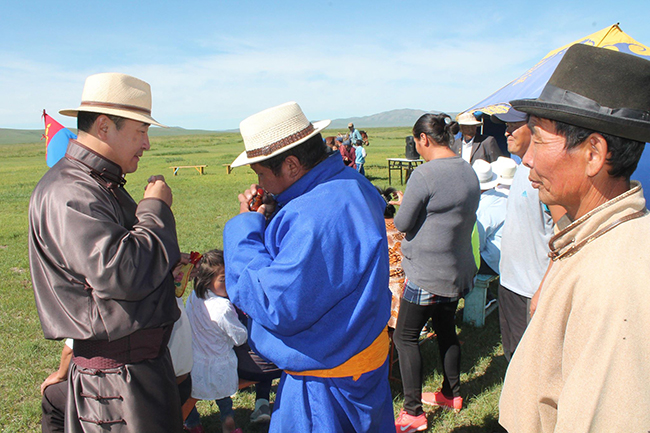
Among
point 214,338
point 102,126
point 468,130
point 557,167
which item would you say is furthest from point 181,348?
point 468,130

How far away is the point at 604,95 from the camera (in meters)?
1.18

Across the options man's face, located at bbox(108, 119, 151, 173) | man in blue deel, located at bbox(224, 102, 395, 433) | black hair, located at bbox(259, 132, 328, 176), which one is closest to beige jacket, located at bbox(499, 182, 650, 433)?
man in blue deel, located at bbox(224, 102, 395, 433)

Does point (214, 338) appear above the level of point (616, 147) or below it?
below

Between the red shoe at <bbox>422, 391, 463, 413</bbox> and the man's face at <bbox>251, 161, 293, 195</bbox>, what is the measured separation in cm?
265

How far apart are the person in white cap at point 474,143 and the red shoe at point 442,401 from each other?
5.34 meters

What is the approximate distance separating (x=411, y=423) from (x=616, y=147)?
2796 mm

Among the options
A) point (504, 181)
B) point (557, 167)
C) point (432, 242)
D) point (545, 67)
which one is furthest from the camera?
point (545, 67)

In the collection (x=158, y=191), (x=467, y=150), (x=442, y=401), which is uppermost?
(x=158, y=191)

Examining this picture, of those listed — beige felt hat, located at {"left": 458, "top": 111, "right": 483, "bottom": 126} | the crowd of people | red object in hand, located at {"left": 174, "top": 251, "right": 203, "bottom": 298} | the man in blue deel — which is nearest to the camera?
A: the crowd of people

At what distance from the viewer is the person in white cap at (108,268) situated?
1.73 meters

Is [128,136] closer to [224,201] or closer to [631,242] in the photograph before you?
[631,242]

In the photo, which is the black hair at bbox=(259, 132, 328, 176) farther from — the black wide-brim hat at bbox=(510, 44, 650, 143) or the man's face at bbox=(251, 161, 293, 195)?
the black wide-brim hat at bbox=(510, 44, 650, 143)

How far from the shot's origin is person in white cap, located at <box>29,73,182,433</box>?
5.67 feet

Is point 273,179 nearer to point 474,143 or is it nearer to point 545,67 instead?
point 545,67
